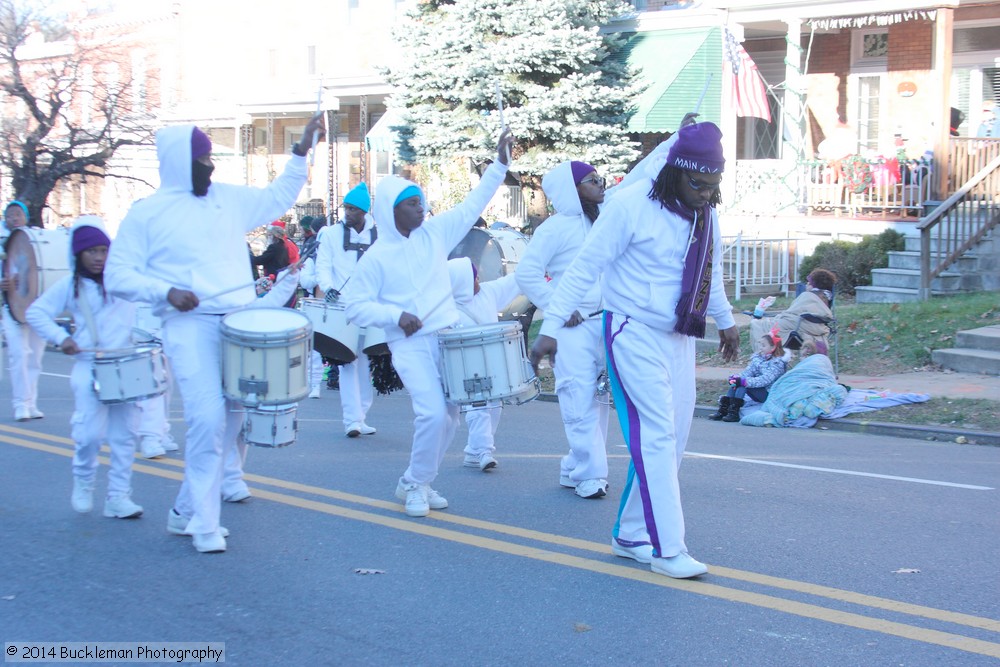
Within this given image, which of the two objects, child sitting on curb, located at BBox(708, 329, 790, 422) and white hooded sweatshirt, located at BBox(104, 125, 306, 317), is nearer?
white hooded sweatshirt, located at BBox(104, 125, 306, 317)

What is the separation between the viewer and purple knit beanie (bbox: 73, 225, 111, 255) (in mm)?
7105

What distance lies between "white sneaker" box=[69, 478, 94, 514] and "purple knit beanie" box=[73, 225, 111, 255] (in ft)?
4.75

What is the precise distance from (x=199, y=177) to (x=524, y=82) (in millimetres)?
16737

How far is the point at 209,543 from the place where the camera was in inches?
243

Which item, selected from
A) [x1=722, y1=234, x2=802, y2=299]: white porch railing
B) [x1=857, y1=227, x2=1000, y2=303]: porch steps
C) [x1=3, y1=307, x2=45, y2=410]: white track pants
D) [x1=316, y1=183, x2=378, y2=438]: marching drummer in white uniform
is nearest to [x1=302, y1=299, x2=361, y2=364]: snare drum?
[x1=316, y1=183, x2=378, y2=438]: marching drummer in white uniform

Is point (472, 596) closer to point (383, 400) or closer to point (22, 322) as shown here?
point (22, 322)

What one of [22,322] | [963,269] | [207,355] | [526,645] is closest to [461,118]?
[963,269]

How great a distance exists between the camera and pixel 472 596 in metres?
5.47

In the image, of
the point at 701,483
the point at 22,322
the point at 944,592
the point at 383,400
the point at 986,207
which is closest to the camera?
the point at 944,592

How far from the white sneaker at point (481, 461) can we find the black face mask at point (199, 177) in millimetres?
3192

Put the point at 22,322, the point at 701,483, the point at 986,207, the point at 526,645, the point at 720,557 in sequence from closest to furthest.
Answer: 1. the point at 526,645
2. the point at 720,557
3. the point at 701,483
4. the point at 22,322
5. the point at 986,207

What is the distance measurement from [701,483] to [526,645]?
351 cm

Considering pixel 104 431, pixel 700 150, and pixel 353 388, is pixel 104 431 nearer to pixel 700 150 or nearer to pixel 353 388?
pixel 353 388

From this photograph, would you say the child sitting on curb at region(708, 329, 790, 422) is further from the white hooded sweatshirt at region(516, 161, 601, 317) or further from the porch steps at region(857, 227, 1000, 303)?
the porch steps at region(857, 227, 1000, 303)
